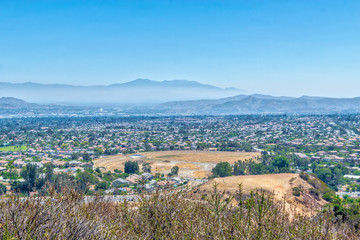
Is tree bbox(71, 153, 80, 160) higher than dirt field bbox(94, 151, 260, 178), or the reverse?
tree bbox(71, 153, 80, 160)

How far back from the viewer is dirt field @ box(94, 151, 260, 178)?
36319 millimetres

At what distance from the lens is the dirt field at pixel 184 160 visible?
36319 millimetres

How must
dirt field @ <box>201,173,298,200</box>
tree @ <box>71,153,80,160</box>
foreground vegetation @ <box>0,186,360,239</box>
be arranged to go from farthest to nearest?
1. tree @ <box>71,153,80,160</box>
2. dirt field @ <box>201,173,298,200</box>
3. foreground vegetation @ <box>0,186,360,239</box>

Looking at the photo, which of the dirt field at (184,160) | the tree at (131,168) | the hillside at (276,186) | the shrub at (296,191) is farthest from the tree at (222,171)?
the shrub at (296,191)

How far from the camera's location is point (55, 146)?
57.8 metres

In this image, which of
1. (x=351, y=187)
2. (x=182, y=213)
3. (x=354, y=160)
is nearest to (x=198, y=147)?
(x=354, y=160)

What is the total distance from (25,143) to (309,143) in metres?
50.9

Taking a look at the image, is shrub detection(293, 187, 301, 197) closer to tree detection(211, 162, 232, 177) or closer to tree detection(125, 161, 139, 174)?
tree detection(211, 162, 232, 177)

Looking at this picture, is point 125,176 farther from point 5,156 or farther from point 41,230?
point 41,230

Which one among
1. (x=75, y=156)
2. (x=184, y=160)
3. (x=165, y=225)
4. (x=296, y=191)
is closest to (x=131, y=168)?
(x=184, y=160)

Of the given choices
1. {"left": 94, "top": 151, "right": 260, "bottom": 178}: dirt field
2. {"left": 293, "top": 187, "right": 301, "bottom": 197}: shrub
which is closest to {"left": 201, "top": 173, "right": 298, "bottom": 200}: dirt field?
{"left": 293, "top": 187, "right": 301, "bottom": 197}: shrub

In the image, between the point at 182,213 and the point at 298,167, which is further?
the point at 298,167

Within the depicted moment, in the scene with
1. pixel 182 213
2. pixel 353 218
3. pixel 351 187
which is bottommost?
pixel 351 187

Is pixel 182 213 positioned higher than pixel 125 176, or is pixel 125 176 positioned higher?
pixel 182 213
